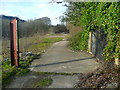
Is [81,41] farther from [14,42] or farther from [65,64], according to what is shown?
[14,42]

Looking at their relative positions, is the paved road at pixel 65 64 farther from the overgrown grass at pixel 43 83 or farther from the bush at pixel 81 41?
the bush at pixel 81 41

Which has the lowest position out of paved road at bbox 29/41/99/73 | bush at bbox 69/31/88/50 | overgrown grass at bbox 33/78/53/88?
overgrown grass at bbox 33/78/53/88

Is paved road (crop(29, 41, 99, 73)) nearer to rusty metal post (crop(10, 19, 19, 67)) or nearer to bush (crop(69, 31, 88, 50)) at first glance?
rusty metal post (crop(10, 19, 19, 67))

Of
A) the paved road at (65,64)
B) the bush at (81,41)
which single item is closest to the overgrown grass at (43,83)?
the paved road at (65,64)

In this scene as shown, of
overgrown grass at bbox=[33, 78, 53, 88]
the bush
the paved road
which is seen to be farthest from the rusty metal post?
the bush

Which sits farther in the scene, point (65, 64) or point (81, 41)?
point (81, 41)

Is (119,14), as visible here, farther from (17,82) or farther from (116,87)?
(17,82)

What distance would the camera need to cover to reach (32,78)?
4574 millimetres

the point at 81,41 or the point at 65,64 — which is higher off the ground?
the point at 81,41

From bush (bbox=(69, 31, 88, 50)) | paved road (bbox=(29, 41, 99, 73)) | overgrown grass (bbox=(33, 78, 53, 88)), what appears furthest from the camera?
bush (bbox=(69, 31, 88, 50))

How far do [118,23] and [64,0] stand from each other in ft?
27.2

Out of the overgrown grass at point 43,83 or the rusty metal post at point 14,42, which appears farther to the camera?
the rusty metal post at point 14,42

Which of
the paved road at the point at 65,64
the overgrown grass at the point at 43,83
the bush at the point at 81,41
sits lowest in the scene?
the overgrown grass at the point at 43,83

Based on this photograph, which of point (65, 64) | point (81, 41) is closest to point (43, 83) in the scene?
point (65, 64)
